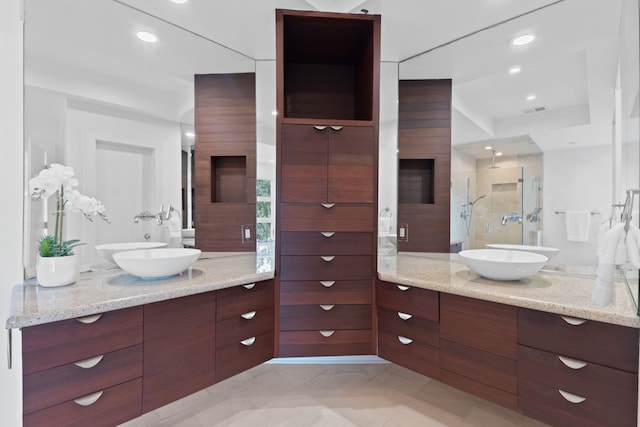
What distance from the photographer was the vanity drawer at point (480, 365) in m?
1.38

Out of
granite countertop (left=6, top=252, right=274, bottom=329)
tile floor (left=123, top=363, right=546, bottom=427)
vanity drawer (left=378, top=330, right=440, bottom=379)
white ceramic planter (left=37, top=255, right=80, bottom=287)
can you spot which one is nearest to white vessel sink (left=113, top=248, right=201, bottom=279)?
granite countertop (left=6, top=252, right=274, bottom=329)

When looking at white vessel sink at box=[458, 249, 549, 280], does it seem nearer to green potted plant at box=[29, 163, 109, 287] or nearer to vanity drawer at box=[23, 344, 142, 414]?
vanity drawer at box=[23, 344, 142, 414]

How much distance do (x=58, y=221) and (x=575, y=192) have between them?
9.58ft

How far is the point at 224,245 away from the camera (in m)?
2.30

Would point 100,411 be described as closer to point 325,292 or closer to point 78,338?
point 78,338

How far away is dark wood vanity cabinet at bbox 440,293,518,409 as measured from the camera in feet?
4.53

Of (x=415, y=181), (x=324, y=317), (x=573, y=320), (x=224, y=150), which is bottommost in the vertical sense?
(x=324, y=317)

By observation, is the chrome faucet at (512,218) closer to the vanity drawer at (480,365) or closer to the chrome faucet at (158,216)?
the vanity drawer at (480,365)

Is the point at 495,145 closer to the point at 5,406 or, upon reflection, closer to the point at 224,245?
the point at 224,245

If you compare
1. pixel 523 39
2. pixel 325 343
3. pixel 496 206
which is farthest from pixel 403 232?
pixel 523 39

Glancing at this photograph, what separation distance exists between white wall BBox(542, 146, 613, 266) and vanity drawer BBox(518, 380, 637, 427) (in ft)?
2.78

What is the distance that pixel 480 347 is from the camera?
4.83 feet

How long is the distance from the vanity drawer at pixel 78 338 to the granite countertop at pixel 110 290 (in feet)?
0.16

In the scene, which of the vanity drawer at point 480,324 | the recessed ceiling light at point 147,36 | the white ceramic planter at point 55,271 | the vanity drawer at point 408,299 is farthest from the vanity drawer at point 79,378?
the recessed ceiling light at point 147,36
